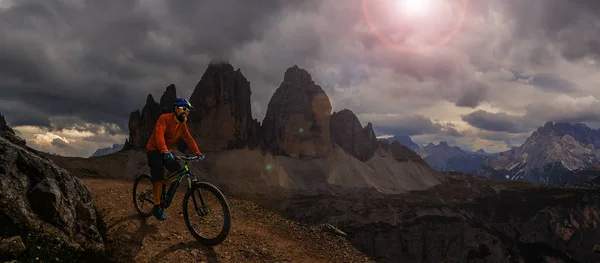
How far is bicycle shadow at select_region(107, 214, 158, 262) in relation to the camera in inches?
295

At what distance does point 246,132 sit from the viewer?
452 ft

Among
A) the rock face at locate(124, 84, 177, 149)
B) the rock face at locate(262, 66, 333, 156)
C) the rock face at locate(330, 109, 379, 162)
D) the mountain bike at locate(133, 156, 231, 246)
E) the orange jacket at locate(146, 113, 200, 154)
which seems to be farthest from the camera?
the rock face at locate(330, 109, 379, 162)

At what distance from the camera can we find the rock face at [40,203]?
19.5 feet

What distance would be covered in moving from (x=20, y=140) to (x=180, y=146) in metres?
113

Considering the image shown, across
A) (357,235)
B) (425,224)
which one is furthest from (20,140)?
(425,224)

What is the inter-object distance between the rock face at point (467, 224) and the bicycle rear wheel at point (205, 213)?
7370cm

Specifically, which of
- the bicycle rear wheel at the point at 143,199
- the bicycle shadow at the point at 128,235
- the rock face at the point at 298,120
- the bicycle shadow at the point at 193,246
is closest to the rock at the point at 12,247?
the bicycle shadow at the point at 128,235

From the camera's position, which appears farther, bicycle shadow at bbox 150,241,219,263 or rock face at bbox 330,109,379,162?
rock face at bbox 330,109,379,162

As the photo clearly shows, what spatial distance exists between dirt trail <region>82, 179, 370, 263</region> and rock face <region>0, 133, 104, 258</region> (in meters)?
0.75

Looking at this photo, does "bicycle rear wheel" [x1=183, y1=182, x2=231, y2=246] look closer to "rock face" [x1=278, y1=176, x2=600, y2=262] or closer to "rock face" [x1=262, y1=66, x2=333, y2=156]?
"rock face" [x1=278, y1=176, x2=600, y2=262]

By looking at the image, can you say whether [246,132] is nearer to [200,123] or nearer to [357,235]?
[200,123]

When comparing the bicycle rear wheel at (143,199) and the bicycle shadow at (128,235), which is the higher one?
the bicycle rear wheel at (143,199)

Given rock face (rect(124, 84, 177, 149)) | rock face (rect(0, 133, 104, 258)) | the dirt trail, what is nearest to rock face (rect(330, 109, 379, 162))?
rock face (rect(124, 84, 177, 149))

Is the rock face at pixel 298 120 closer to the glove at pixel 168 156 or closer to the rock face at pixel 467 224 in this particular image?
the rock face at pixel 467 224
